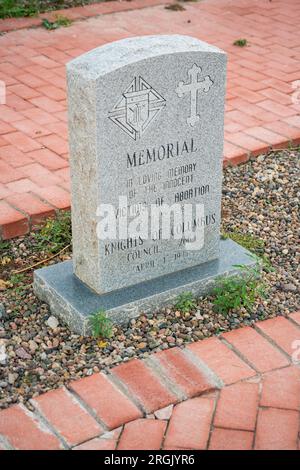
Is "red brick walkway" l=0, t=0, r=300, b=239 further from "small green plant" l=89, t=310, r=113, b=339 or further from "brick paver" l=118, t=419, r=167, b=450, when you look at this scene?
"brick paver" l=118, t=419, r=167, b=450

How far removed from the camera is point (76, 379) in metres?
3.25

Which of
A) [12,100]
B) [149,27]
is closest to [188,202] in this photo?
[12,100]

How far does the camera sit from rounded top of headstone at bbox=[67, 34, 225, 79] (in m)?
3.15

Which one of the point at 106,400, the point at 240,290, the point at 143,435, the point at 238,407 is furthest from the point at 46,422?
the point at 240,290

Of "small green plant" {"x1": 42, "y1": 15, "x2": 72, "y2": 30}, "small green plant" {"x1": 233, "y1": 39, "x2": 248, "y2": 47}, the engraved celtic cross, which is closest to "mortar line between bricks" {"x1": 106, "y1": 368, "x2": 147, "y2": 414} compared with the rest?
the engraved celtic cross

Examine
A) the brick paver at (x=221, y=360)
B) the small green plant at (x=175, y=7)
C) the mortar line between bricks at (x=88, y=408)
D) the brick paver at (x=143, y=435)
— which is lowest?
the brick paver at (x=221, y=360)

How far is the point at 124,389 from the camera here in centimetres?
319

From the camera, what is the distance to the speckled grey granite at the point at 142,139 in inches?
126

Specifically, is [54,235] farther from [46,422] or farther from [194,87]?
[46,422]

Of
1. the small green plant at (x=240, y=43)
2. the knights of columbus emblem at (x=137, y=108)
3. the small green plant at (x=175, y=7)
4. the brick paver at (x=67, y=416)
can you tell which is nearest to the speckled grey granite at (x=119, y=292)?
the brick paver at (x=67, y=416)

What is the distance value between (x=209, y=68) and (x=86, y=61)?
582 mm

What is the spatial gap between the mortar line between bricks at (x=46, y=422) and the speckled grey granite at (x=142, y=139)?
68 centimetres

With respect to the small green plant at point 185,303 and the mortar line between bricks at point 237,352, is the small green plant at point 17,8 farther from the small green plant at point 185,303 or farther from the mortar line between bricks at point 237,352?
the mortar line between bricks at point 237,352

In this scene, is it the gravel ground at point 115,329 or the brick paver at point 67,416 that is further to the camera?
the gravel ground at point 115,329
